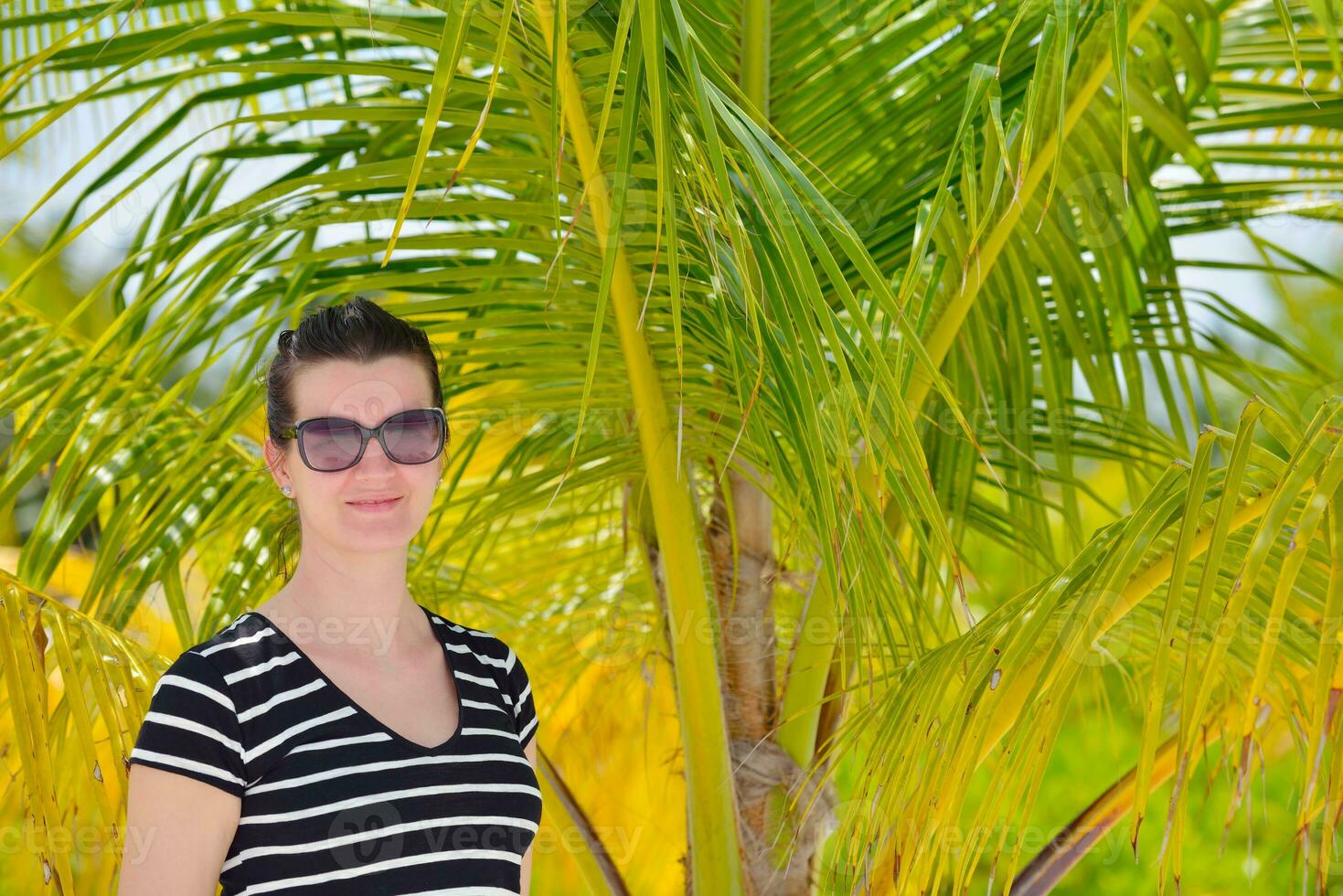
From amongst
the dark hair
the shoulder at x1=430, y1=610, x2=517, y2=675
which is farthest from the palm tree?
the shoulder at x1=430, y1=610, x2=517, y2=675

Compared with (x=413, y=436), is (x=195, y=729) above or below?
below

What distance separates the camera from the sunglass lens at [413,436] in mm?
790

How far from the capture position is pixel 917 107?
1181 mm

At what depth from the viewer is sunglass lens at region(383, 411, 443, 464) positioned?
79cm

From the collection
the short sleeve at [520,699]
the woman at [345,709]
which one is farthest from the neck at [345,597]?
the short sleeve at [520,699]

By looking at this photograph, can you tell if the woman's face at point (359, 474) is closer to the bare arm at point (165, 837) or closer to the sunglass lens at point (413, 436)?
the sunglass lens at point (413, 436)

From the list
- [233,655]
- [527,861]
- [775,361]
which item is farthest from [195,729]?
[775,361]

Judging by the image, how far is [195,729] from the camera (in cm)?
66

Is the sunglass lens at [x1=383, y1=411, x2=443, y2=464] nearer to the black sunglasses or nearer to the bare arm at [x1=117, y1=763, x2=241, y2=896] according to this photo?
the black sunglasses

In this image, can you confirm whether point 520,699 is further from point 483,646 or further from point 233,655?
point 233,655

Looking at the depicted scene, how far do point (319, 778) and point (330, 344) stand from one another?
30 cm

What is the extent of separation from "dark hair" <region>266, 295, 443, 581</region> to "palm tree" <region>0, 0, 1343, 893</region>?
0.12m

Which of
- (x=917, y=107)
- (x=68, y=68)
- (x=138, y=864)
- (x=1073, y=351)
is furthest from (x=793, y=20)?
(x=138, y=864)

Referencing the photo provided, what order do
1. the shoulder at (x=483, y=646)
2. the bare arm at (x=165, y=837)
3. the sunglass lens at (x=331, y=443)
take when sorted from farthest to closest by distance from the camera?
the shoulder at (x=483, y=646), the sunglass lens at (x=331, y=443), the bare arm at (x=165, y=837)
